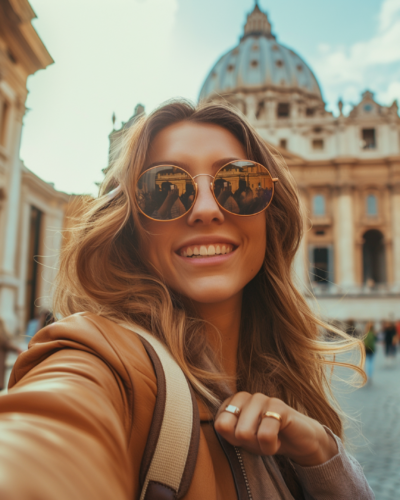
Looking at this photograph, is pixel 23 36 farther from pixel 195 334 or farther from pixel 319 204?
pixel 319 204

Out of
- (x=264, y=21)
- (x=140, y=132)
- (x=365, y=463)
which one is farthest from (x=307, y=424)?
(x=264, y=21)

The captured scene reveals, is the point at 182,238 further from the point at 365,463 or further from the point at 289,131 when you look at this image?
the point at 289,131

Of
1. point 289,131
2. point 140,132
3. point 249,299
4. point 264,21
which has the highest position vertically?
point 264,21

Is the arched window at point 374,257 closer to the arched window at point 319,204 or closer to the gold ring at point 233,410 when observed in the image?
the arched window at point 319,204

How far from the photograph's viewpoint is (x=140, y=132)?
4.31 ft

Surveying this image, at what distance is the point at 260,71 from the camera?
62625 mm

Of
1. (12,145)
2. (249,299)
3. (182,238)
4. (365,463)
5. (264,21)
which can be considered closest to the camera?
(182,238)

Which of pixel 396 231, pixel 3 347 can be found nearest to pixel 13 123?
pixel 3 347

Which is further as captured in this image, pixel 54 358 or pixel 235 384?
pixel 235 384

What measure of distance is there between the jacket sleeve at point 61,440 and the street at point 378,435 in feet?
4.11

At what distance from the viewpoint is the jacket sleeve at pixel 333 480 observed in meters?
A: 1.06

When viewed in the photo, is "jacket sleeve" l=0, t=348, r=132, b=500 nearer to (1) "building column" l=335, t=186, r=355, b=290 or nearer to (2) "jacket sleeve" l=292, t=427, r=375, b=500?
(2) "jacket sleeve" l=292, t=427, r=375, b=500

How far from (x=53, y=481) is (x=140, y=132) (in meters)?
1.06

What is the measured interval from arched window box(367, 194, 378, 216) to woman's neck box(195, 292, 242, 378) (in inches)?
1513
